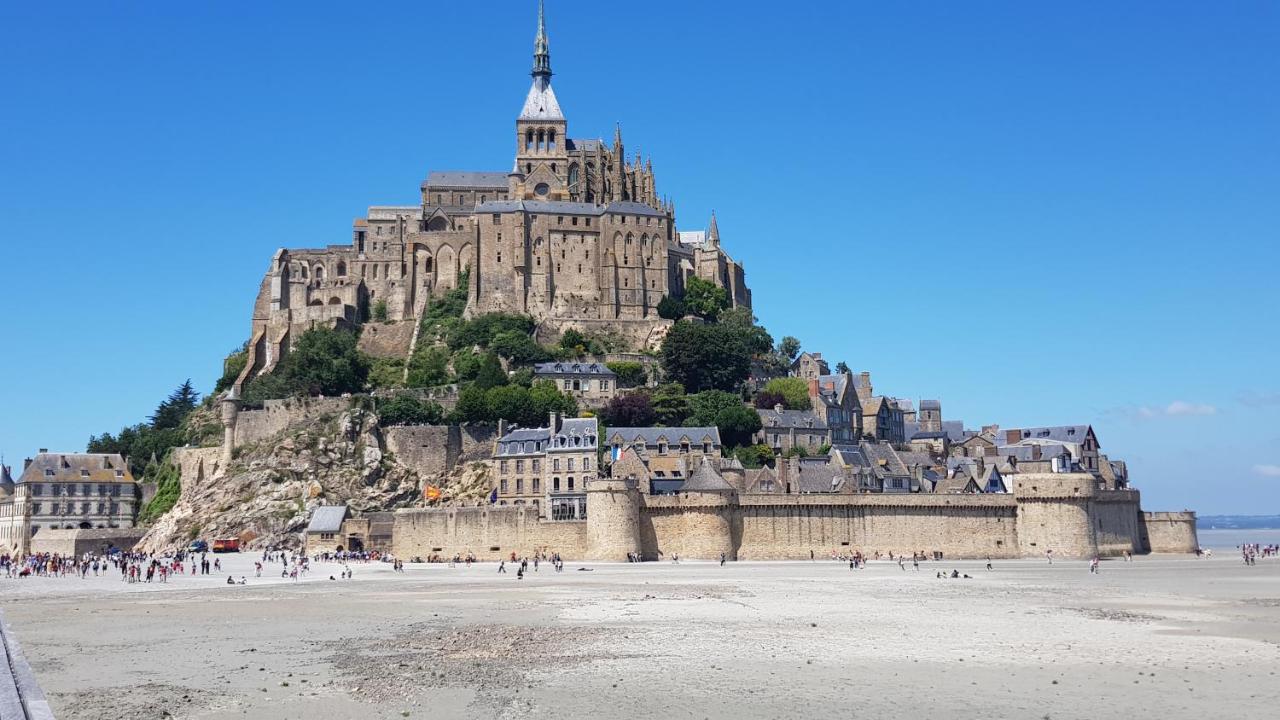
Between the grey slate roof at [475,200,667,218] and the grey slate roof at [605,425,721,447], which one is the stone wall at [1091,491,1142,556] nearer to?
the grey slate roof at [605,425,721,447]

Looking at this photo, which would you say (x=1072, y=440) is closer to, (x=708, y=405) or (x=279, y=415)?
(x=708, y=405)

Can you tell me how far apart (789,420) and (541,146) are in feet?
133

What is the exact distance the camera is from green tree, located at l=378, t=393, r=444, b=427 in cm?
7881

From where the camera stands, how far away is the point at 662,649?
93.8 ft

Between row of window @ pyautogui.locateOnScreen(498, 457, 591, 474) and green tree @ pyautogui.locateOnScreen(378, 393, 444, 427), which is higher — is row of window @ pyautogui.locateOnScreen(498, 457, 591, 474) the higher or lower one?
the lower one

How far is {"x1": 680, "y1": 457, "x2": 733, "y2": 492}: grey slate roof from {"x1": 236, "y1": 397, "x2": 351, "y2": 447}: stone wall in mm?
26396

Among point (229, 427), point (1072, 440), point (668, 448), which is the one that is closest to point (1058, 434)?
point (1072, 440)

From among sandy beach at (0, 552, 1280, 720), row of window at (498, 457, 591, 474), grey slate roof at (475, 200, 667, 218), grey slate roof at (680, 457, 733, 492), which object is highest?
grey slate roof at (475, 200, 667, 218)

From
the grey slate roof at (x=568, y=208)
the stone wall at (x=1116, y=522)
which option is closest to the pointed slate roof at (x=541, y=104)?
the grey slate roof at (x=568, y=208)

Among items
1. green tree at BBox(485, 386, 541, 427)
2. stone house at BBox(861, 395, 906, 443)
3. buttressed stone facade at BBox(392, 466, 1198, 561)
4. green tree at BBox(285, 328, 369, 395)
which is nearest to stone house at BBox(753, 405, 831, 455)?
stone house at BBox(861, 395, 906, 443)

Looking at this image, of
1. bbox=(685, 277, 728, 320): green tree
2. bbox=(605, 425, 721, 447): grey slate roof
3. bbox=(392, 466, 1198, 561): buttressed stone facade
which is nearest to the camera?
bbox=(392, 466, 1198, 561): buttressed stone facade

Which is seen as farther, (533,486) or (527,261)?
(527,261)

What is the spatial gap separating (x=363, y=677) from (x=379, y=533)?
1845 inches

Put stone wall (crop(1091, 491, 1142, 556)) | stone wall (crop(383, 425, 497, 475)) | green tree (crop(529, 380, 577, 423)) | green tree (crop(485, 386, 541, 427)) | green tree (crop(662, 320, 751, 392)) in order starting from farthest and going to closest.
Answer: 1. green tree (crop(662, 320, 751, 392))
2. green tree (crop(529, 380, 577, 423))
3. green tree (crop(485, 386, 541, 427))
4. stone wall (crop(383, 425, 497, 475))
5. stone wall (crop(1091, 491, 1142, 556))
